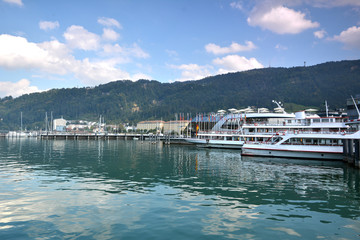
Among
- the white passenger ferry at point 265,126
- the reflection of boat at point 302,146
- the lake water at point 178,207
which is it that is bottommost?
the lake water at point 178,207

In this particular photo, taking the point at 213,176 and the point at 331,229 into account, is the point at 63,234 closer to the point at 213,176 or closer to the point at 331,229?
the point at 331,229

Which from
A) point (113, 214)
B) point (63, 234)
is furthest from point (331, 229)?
point (63, 234)

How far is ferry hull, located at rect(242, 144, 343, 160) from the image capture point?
1738 inches

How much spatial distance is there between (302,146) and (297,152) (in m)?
1.39

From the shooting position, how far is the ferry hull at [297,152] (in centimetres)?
4416

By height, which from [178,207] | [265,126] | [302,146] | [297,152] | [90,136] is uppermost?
[265,126]

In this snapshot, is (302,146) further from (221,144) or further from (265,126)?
(221,144)

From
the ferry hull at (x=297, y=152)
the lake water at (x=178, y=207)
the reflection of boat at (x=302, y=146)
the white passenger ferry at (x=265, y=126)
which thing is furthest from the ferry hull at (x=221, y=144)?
the lake water at (x=178, y=207)

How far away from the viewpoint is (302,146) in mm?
46375

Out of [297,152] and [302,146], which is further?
[297,152]

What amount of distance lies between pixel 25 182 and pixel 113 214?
14318 mm

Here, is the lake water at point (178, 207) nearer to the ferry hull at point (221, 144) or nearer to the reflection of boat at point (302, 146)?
the reflection of boat at point (302, 146)

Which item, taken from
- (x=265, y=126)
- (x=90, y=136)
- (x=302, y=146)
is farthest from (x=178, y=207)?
(x=90, y=136)

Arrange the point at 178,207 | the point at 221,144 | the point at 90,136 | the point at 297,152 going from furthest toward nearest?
the point at 90,136, the point at 221,144, the point at 297,152, the point at 178,207
